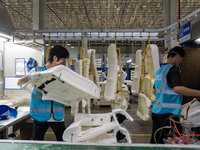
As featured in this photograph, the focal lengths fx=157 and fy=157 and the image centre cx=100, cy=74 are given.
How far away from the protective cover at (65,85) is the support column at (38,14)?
14.0 feet

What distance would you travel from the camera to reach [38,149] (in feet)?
4.01

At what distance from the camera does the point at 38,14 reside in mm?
5395

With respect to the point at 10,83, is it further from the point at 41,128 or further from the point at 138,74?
the point at 138,74

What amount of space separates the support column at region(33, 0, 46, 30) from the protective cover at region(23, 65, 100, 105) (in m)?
4.25

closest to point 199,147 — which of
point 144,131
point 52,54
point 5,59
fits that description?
point 52,54

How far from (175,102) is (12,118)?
8.07ft

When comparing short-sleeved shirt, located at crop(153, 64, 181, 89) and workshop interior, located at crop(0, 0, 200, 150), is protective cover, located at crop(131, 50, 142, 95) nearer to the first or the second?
workshop interior, located at crop(0, 0, 200, 150)

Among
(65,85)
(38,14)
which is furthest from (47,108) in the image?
(38,14)

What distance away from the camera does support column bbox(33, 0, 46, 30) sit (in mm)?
5310

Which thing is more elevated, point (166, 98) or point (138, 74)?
point (138, 74)

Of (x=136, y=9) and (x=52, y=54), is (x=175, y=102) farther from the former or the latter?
(x=136, y=9)

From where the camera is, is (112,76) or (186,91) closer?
(186,91)

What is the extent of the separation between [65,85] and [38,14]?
187 inches

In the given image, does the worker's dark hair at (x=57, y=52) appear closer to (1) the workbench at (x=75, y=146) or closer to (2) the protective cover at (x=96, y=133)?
(2) the protective cover at (x=96, y=133)
